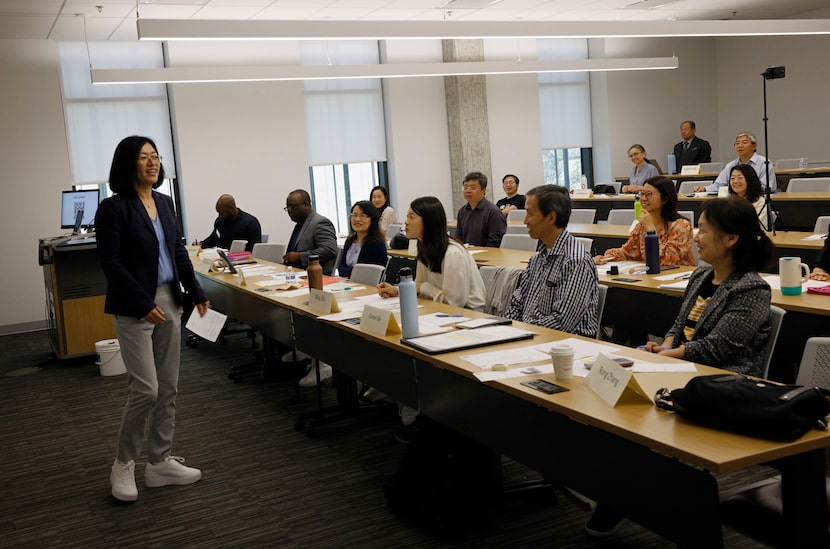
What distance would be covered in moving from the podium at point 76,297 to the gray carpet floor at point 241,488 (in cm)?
110

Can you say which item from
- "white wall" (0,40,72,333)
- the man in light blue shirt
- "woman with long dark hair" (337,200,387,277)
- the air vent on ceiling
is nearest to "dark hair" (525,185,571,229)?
"woman with long dark hair" (337,200,387,277)

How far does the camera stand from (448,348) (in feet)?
9.23

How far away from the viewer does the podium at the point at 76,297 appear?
20.9ft

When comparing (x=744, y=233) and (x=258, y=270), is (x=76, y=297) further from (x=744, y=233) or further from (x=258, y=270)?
(x=744, y=233)

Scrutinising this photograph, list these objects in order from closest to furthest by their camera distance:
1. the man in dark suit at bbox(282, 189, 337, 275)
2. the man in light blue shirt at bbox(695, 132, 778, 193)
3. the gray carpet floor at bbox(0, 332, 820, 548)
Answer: the gray carpet floor at bbox(0, 332, 820, 548) → the man in dark suit at bbox(282, 189, 337, 275) → the man in light blue shirt at bbox(695, 132, 778, 193)

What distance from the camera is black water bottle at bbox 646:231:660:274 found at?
4.32 m

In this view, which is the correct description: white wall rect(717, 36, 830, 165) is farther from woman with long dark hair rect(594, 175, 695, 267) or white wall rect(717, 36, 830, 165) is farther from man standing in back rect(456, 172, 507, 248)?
woman with long dark hair rect(594, 175, 695, 267)

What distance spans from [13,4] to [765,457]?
7.43 m

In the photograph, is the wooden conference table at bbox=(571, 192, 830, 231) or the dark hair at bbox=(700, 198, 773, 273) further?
the wooden conference table at bbox=(571, 192, 830, 231)

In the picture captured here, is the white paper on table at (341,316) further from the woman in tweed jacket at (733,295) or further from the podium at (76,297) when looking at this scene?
the podium at (76,297)

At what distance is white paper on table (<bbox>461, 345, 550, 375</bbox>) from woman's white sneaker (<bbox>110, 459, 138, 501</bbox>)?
1.73 meters

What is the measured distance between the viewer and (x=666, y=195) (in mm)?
4508

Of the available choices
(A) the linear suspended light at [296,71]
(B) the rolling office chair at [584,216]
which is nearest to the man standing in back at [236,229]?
(A) the linear suspended light at [296,71]

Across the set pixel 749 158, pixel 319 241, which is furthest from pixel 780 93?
pixel 319 241
